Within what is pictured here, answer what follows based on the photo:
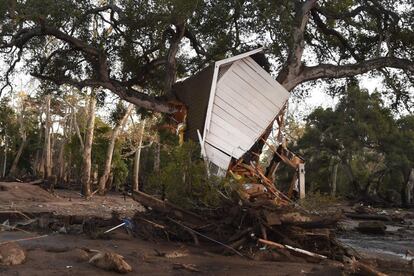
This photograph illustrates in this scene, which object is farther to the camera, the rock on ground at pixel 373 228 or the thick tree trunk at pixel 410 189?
the thick tree trunk at pixel 410 189

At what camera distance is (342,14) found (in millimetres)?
15188

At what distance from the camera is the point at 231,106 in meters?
12.9

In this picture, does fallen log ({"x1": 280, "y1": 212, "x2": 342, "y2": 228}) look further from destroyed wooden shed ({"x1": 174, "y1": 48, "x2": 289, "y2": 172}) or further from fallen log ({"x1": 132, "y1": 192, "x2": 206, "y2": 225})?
destroyed wooden shed ({"x1": 174, "y1": 48, "x2": 289, "y2": 172})

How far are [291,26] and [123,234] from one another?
6970 mm

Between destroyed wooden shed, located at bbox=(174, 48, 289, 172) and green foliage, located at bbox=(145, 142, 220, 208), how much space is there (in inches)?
66.4

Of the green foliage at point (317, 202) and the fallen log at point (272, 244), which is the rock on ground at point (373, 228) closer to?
the green foliage at point (317, 202)

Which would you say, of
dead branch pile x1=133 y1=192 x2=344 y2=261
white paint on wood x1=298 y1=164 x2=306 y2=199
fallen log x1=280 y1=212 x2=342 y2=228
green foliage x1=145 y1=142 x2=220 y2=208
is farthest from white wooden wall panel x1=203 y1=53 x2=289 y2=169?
fallen log x1=280 y1=212 x2=342 y2=228

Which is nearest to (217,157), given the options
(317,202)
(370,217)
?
(317,202)

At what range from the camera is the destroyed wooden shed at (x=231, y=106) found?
12.5m

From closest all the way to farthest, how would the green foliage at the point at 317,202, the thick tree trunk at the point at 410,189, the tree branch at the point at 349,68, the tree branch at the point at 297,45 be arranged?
the green foliage at the point at 317,202, the tree branch at the point at 297,45, the tree branch at the point at 349,68, the thick tree trunk at the point at 410,189

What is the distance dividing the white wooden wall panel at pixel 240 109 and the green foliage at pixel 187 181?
1.93m

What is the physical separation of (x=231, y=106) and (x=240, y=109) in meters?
0.33

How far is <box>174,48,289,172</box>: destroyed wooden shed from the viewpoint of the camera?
12453 mm

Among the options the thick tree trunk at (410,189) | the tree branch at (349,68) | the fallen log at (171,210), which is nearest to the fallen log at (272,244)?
the fallen log at (171,210)
